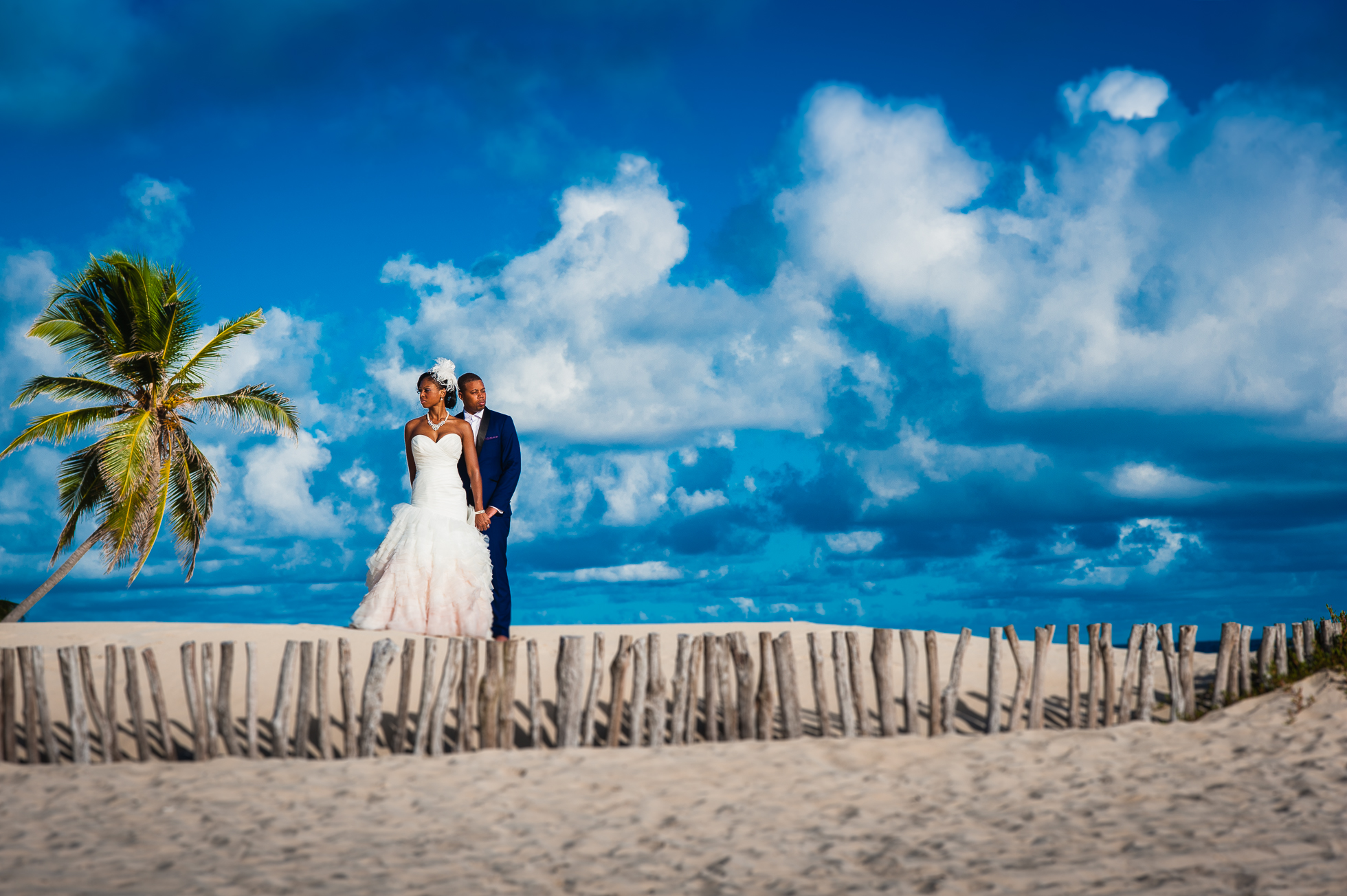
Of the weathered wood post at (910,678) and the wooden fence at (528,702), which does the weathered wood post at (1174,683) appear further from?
the weathered wood post at (910,678)

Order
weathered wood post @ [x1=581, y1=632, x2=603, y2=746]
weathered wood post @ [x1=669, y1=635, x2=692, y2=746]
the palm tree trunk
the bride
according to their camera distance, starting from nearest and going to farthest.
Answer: weathered wood post @ [x1=581, y1=632, x2=603, y2=746] → weathered wood post @ [x1=669, y1=635, x2=692, y2=746] → the bride → the palm tree trunk

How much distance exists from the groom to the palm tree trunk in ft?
27.5

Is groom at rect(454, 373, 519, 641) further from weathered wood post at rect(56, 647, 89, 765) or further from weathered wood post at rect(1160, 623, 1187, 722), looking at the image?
weathered wood post at rect(1160, 623, 1187, 722)

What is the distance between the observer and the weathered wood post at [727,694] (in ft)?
24.0

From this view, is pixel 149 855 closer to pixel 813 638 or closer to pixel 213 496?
pixel 813 638

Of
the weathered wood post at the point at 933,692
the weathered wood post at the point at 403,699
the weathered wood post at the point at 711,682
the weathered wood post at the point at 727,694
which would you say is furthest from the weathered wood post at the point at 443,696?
the weathered wood post at the point at 933,692

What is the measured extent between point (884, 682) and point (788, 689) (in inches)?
29.8

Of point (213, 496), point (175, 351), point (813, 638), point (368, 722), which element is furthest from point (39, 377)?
point (813, 638)

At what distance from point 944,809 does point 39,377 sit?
590 inches

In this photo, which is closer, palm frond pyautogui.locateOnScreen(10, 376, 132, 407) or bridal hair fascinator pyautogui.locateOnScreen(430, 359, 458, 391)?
bridal hair fascinator pyautogui.locateOnScreen(430, 359, 458, 391)

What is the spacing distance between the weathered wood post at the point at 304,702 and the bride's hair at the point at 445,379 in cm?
301

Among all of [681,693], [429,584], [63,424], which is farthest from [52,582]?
[681,693]

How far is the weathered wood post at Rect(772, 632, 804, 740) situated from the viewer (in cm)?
730

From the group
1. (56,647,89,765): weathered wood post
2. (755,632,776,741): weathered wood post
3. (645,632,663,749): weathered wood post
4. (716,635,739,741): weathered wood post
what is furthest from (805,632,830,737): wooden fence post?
(56,647,89,765): weathered wood post
